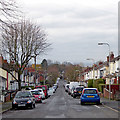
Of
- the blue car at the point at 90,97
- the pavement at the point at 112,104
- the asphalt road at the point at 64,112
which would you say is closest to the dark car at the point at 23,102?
the asphalt road at the point at 64,112

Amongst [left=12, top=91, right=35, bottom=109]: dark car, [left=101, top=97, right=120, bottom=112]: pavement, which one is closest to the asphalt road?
[left=12, top=91, right=35, bottom=109]: dark car

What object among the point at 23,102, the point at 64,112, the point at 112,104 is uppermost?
the point at 23,102

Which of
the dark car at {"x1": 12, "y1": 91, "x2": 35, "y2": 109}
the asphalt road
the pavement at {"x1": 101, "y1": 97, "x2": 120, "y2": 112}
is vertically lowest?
the pavement at {"x1": 101, "y1": 97, "x2": 120, "y2": 112}

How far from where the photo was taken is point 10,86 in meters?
59.8

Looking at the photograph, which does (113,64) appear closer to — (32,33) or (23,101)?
(32,33)

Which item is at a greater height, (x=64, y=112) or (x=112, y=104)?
(x=64, y=112)

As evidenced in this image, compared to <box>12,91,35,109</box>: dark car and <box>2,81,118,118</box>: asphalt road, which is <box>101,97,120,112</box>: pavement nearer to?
<box>2,81,118,118</box>: asphalt road

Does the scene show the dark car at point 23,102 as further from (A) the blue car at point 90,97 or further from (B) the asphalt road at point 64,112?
(A) the blue car at point 90,97

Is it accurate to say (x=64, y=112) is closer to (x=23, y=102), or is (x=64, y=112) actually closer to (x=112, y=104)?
(x=23, y=102)

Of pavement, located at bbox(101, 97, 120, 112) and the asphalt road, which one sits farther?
pavement, located at bbox(101, 97, 120, 112)

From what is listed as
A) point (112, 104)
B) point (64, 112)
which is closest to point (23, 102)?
point (64, 112)

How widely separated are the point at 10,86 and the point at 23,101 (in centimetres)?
3844

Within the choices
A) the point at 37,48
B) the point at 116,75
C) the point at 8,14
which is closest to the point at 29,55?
the point at 37,48

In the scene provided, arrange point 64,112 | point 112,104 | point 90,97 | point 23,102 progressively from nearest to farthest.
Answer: point 64,112, point 23,102, point 90,97, point 112,104
